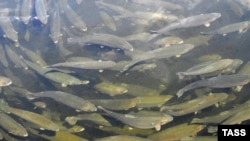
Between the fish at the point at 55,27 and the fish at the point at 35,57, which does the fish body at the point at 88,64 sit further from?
the fish at the point at 55,27

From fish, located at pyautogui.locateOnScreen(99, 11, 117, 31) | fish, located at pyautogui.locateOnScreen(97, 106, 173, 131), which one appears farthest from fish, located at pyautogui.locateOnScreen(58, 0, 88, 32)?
fish, located at pyautogui.locateOnScreen(97, 106, 173, 131)

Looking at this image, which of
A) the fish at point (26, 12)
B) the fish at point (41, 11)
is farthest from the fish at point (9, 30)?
the fish at point (41, 11)

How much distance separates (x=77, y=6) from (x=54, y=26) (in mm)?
896

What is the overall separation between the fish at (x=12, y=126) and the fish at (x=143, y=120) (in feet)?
3.80

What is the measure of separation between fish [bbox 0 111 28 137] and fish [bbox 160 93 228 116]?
1.81 m

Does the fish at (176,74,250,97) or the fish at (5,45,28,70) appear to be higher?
the fish at (5,45,28,70)

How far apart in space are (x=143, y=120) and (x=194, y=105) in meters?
0.65

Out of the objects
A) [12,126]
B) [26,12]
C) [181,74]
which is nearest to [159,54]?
[181,74]

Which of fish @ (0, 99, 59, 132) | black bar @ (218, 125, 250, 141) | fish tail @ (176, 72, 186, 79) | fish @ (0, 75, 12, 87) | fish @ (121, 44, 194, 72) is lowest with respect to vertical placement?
black bar @ (218, 125, 250, 141)

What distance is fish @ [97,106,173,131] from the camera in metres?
4.31

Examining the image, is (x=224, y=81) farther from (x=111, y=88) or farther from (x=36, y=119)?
(x=36, y=119)

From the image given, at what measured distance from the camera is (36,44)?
247 inches

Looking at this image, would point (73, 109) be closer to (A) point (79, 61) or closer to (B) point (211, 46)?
(A) point (79, 61)

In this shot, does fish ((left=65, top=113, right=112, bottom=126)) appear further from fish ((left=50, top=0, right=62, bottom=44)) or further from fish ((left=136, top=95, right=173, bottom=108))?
fish ((left=50, top=0, right=62, bottom=44))
